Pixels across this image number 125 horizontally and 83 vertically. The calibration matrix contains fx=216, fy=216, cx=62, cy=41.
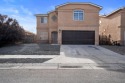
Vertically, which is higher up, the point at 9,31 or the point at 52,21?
the point at 52,21

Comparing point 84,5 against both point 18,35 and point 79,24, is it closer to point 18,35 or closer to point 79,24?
point 79,24

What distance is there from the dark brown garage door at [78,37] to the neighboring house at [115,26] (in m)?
4.12

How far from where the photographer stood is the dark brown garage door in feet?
111

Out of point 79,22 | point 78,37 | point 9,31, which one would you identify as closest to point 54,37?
point 78,37

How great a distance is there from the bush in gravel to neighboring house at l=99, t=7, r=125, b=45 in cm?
1503

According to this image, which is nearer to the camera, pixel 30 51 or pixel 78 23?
pixel 30 51

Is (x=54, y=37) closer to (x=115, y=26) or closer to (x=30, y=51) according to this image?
(x=115, y=26)

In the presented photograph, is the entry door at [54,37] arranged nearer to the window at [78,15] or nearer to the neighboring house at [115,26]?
the window at [78,15]

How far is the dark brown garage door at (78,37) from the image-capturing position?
33844mm

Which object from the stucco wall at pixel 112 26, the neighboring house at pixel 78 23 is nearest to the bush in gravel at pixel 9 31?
the neighboring house at pixel 78 23

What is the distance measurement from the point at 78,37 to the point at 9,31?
1057 cm

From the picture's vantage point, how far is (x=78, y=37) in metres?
33.8

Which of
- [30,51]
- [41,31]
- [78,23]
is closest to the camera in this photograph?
[30,51]

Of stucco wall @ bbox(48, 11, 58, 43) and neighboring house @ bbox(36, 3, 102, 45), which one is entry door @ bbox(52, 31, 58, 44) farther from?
neighboring house @ bbox(36, 3, 102, 45)
